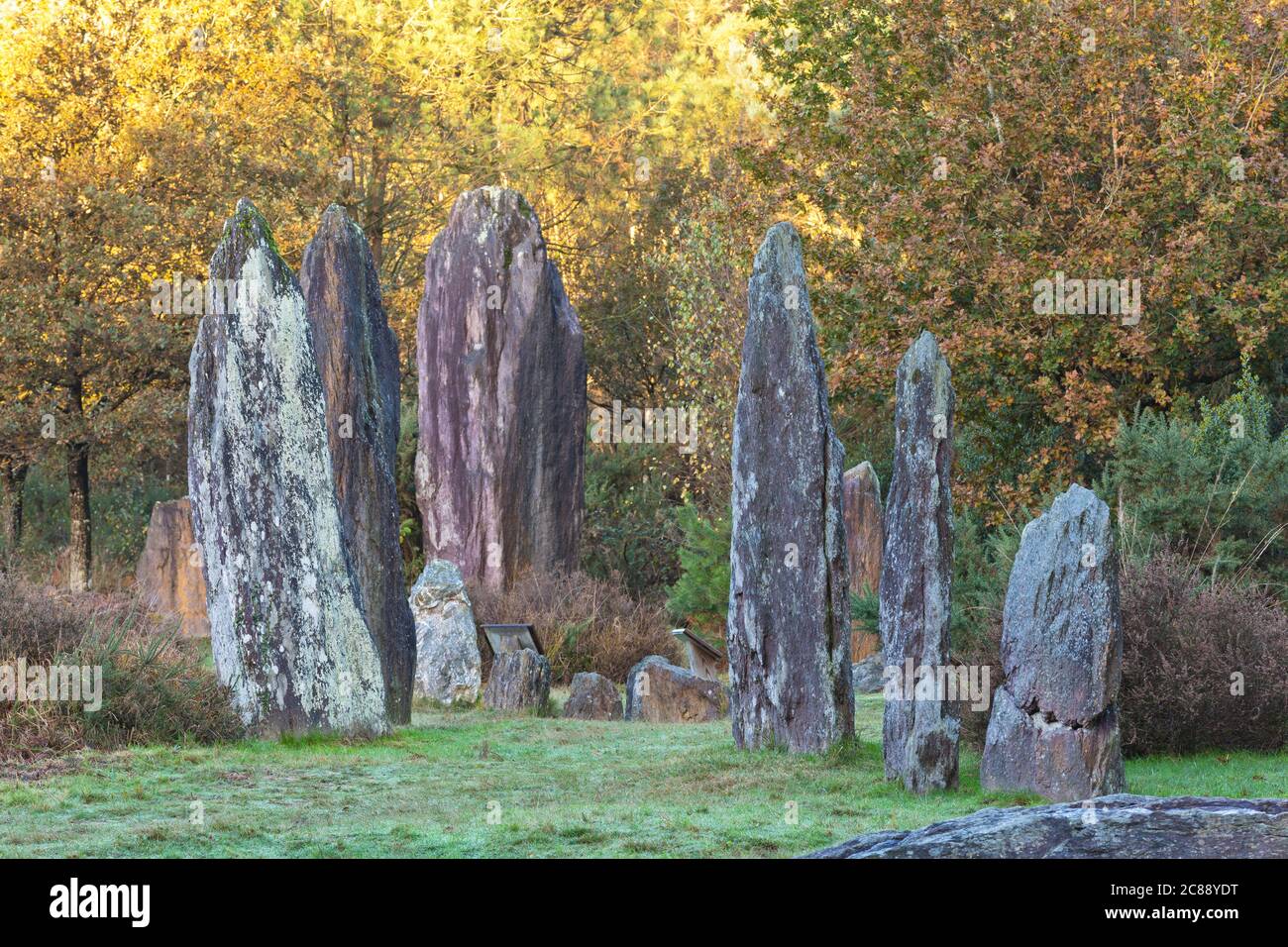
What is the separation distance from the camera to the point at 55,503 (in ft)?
95.6

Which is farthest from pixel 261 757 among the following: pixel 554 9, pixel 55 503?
pixel 554 9

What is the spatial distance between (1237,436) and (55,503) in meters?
20.9

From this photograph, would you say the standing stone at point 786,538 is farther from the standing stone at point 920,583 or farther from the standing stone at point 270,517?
the standing stone at point 270,517

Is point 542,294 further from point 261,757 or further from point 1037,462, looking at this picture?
point 261,757

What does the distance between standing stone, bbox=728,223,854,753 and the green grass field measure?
367mm

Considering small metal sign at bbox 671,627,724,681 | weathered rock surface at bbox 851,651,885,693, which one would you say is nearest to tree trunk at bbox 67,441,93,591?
Answer: small metal sign at bbox 671,627,724,681

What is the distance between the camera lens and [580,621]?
18391 mm

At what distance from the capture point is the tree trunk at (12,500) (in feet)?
82.7

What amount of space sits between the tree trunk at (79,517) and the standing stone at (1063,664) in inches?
669
